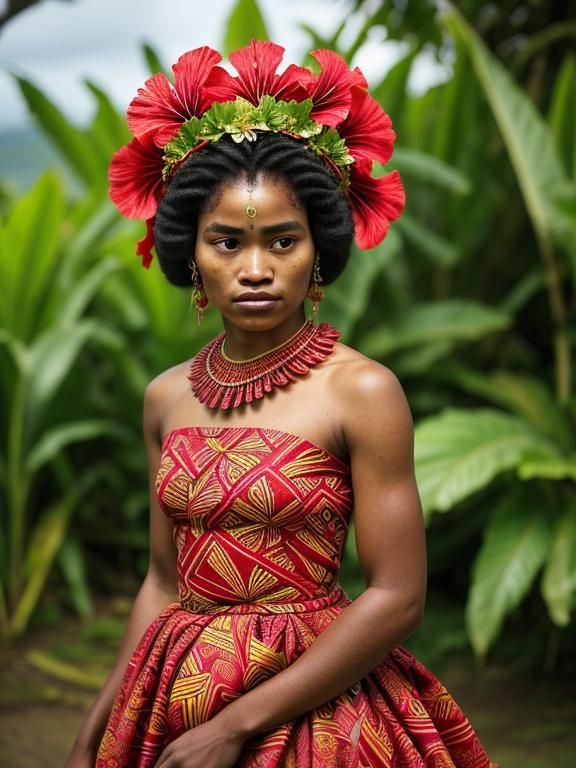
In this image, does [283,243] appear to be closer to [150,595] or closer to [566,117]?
[150,595]

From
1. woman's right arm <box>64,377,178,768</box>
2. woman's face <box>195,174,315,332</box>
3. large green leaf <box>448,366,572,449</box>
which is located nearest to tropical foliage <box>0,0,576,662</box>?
large green leaf <box>448,366,572,449</box>

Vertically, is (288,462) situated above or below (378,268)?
below

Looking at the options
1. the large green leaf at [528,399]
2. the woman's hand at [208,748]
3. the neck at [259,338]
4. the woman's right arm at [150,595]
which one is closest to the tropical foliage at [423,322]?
the large green leaf at [528,399]

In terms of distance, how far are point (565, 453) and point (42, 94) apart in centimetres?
279

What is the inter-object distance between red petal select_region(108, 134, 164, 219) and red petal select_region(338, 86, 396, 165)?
12.4 inches

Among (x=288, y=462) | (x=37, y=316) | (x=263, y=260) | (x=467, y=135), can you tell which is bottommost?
(x=288, y=462)

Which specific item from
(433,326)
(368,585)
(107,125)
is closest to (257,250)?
(368,585)

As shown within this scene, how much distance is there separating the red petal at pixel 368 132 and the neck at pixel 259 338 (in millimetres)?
285

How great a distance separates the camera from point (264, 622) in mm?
1671

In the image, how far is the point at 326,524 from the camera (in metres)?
1.69

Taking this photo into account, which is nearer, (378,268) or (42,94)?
(378,268)

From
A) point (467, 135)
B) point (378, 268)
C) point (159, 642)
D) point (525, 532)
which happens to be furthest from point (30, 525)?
point (159, 642)

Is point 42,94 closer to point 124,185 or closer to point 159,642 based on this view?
point 124,185

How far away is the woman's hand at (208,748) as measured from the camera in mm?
1535
